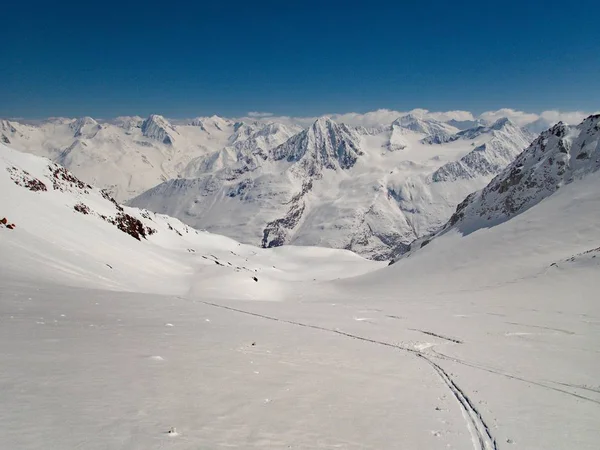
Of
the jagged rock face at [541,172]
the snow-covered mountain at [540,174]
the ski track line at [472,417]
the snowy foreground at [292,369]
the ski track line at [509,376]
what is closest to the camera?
the snowy foreground at [292,369]

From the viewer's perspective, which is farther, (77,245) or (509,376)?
(77,245)

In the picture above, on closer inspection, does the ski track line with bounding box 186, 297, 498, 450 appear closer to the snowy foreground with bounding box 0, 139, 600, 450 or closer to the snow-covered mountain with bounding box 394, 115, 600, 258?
the snowy foreground with bounding box 0, 139, 600, 450

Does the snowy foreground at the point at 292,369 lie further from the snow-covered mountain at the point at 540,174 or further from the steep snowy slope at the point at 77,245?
the snow-covered mountain at the point at 540,174

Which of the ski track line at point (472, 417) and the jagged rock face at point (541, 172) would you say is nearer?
the ski track line at point (472, 417)

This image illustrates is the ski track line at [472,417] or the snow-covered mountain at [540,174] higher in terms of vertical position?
the snow-covered mountain at [540,174]

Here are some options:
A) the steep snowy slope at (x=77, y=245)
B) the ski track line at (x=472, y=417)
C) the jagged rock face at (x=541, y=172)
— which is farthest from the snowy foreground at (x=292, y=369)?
the jagged rock face at (x=541, y=172)

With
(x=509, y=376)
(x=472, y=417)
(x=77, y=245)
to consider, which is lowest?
(x=472, y=417)

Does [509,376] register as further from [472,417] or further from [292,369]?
[292,369]

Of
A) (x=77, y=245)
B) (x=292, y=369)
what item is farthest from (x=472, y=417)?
(x=77, y=245)

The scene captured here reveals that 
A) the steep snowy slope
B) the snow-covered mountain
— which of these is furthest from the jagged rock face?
the steep snowy slope
